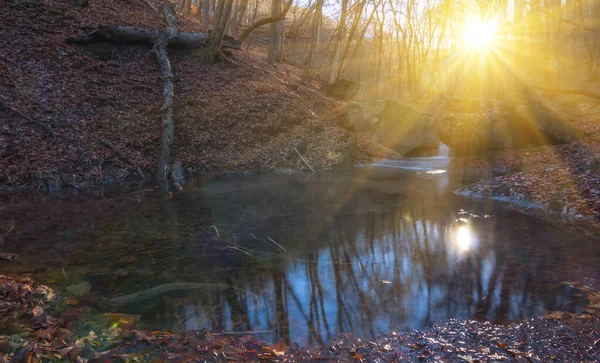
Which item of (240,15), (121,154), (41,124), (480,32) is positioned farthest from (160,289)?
(480,32)

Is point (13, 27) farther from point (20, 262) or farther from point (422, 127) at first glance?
point (422, 127)

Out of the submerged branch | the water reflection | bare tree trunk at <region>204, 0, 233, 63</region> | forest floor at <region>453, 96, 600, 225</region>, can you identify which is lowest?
the submerged branch

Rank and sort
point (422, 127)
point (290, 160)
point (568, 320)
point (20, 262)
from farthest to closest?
point (422, 127)
point (290, 160)
point (20, 262)
point (568, 320)

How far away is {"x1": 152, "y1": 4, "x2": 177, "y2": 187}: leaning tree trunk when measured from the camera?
1250 centimetres

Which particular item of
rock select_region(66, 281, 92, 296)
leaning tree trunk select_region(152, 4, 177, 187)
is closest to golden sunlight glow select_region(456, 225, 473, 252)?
rock select_region(66, 281, 92, 296)

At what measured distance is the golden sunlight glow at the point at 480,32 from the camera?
30036mm

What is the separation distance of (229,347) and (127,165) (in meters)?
10.3

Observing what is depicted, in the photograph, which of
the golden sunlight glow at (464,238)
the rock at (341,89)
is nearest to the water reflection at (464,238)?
the golden sunlight glow at (464,238)

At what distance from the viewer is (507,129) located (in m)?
16.9

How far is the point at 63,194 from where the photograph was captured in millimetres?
10516

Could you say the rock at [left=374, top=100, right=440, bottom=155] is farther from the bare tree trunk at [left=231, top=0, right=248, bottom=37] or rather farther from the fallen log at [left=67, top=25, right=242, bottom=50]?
the bare tree trunk at [left=231, top=0, right=248, bottom=37]

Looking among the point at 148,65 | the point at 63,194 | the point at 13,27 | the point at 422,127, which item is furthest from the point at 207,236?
the point at 422,127

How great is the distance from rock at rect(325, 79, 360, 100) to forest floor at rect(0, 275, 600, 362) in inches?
956

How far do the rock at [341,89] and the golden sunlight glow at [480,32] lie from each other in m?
12.2
